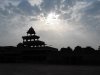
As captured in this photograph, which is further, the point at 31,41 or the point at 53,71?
the point at 31,41

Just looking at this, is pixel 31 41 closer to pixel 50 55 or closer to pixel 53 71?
pixel 50 55

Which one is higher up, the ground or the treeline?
the treeline

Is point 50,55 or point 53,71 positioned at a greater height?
point 50,55

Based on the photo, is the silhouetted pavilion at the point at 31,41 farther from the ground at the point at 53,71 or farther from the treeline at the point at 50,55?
the ground at the point at 53,71

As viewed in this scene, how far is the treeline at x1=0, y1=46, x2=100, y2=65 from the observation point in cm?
3938

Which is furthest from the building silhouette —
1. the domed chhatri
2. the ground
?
the ground

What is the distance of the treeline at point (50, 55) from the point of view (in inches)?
1550

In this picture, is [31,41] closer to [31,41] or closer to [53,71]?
[31,41]

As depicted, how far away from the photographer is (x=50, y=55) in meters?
44.5

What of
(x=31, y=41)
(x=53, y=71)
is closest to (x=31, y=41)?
(x=31, y=41)

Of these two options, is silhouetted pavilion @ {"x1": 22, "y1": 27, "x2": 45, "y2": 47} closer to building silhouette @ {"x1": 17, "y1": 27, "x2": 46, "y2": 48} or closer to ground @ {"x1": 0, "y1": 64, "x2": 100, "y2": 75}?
building silhouette @ {"x1": 17, "y1": 27, "x2": 46, "y2": 48}

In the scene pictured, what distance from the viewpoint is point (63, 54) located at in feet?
140

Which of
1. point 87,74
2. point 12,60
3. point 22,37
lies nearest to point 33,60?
point 12,60

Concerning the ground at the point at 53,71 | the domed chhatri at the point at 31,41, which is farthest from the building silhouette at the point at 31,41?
the ground at the point at 53,71
